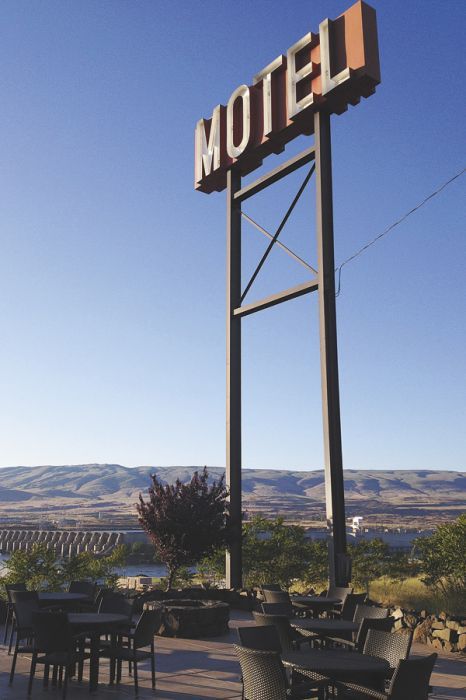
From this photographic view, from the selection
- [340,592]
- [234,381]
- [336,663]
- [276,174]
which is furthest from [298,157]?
[336,663]

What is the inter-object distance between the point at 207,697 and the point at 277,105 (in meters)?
14.1

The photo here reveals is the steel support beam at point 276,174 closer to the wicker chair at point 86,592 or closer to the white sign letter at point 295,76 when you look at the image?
the white sign letter at point 295,76

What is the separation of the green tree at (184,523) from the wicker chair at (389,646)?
29.7ft

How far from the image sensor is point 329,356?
1434 cm

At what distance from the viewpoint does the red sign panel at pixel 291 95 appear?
1495 cm

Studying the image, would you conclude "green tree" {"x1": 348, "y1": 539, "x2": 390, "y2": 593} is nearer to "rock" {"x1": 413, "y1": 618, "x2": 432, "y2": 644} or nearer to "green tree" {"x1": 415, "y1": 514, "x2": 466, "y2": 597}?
"green tree" {"x1": 415, "y1": 514, "x2": 466, "y2": 597}

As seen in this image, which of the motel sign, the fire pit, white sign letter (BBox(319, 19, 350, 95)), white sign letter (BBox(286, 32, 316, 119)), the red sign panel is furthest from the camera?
white sign letter (BBox(286, 32, 316, 119))

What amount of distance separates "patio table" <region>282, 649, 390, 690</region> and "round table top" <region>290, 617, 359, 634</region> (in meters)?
1.86

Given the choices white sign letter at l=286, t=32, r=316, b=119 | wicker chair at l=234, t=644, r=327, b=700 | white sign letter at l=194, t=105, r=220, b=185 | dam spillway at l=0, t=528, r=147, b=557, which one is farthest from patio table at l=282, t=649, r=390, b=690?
dam spillway at l=0, t=528, r=147, b=557

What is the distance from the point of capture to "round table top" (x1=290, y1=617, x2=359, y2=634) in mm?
8078

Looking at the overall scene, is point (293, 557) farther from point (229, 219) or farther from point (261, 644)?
point (261, 644)

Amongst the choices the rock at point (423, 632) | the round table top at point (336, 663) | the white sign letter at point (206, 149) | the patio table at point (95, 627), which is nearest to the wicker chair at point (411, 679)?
the round table top at point (336, 663)

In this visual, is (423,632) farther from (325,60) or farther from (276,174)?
(325,60)

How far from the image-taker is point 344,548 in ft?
45.0
